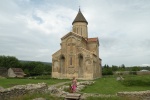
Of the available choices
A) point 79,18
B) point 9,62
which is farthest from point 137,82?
point 9,62

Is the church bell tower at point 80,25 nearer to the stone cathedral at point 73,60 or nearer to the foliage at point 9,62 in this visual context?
the stone cathedral at point 73,60

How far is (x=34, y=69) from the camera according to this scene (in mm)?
82812

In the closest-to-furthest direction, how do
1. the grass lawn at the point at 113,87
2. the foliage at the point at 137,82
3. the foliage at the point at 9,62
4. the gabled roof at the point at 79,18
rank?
the grass lawn at the point at 113,87 → the foliage at the point at 137,82 → the gabled roof at the point at 79,18 → the foliage at the point at 9,62

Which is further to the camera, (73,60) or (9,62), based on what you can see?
(9,62)

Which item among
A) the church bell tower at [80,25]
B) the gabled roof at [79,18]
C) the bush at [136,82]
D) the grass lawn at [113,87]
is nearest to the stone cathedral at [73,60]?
the church bell tower at [80,25]

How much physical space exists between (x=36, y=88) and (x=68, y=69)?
29422mm

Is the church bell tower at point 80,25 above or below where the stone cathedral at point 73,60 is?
above

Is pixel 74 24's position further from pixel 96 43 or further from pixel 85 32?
pixel 96 43

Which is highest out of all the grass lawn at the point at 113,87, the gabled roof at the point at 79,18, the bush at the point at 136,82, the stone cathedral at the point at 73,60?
the gabled roof at the point at 79,18

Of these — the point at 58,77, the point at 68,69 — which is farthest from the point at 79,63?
the point at 58,77

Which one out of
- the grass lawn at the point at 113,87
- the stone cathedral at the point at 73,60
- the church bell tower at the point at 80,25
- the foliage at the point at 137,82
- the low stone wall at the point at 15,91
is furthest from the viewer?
the church bell tower at the point at 80,25

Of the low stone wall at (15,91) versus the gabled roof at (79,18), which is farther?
the gabled roof at (79,18)

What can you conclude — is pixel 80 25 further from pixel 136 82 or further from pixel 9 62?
pixel 9 62

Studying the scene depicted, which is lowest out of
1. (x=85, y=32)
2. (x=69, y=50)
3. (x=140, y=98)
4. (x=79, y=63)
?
(x=140, y=98)
